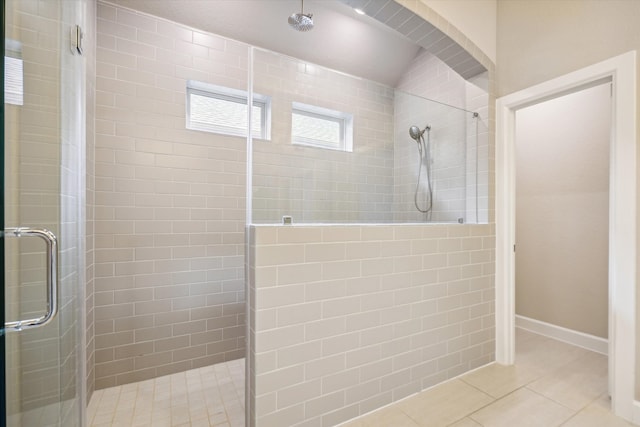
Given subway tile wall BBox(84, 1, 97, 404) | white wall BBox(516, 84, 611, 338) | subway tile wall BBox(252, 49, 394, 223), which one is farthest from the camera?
white wall BBox(516, 84, 611, 338)

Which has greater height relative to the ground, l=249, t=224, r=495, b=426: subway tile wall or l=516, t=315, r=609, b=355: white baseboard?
l=249, t=224, r=495, b=426: subway tile wall

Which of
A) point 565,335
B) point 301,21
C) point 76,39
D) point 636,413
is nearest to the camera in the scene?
point 76,39

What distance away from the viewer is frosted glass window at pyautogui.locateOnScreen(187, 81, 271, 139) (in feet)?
8.17

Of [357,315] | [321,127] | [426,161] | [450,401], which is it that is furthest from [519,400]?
[321,127]

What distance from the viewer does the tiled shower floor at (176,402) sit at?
69.0 inches

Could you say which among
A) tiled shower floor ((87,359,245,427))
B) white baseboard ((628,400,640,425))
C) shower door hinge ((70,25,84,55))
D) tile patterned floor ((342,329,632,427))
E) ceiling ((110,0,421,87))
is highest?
ceiling ((110,0,421,87))

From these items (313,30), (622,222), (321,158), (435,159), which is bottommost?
(622,222)

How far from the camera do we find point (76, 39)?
1391 mm

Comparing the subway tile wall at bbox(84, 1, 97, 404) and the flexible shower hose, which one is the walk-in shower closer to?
the flexible shower hose

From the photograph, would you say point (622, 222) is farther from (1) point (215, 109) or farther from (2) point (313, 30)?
(1) point (215, 109)

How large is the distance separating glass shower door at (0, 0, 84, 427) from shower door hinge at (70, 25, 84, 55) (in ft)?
0.04

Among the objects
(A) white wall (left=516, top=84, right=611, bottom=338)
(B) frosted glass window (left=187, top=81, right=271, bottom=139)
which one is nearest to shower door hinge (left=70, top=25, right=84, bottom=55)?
(B) frosted glass window (left=187, top=81, right=271, bottom=139)

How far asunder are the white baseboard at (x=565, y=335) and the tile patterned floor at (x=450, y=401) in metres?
0.24

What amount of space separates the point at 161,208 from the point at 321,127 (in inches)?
57.9
